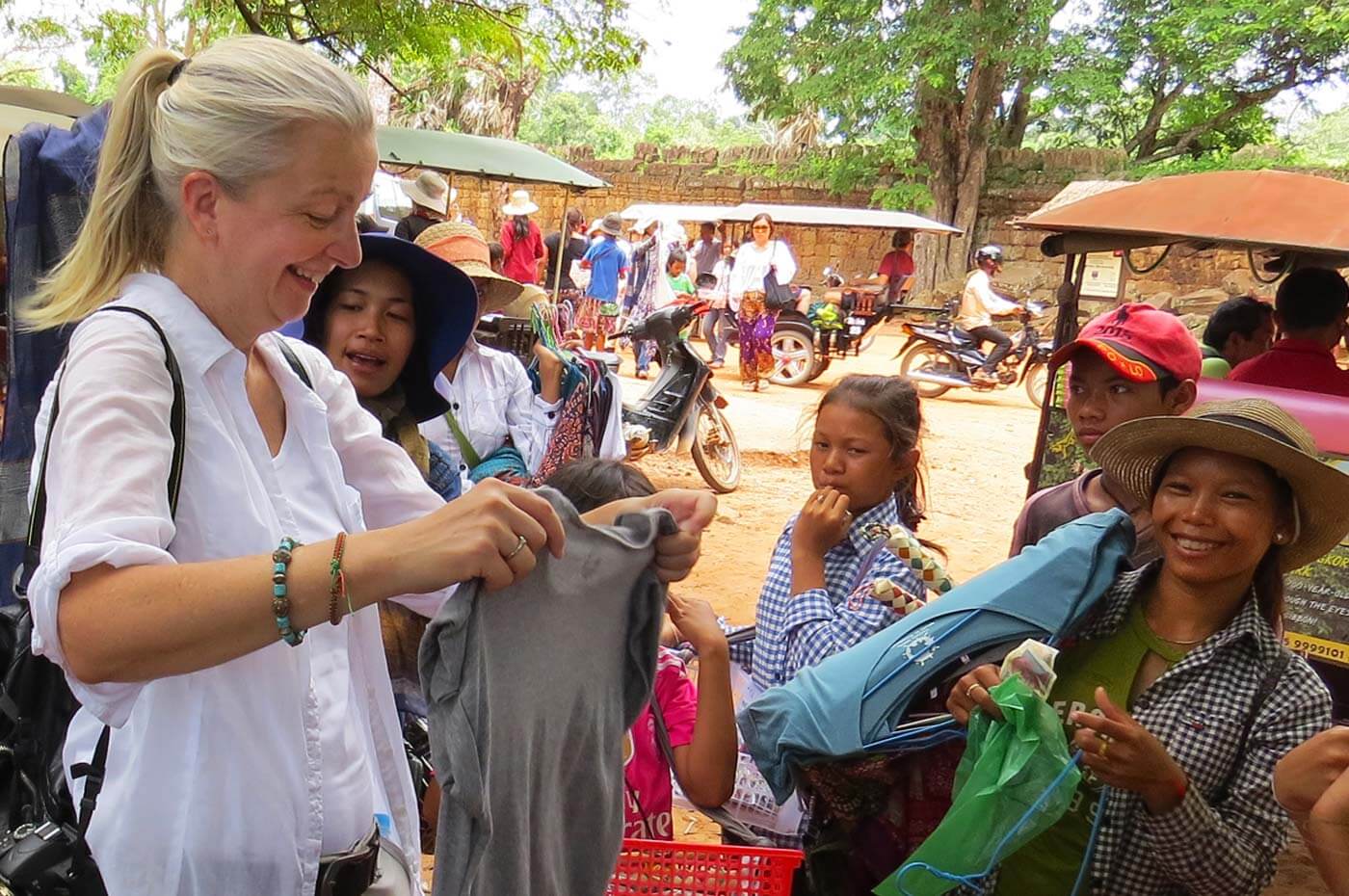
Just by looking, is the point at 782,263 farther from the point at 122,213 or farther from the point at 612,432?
the point at 122,213

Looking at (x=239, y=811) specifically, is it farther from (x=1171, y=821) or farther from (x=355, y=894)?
(x=1171, y=821)

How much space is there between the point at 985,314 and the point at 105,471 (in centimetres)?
1343

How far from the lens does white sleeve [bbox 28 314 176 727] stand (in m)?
1.07

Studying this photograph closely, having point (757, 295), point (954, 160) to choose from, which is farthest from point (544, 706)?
point (954, 160)

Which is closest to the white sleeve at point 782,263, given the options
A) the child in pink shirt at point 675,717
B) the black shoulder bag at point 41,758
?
the child in pink shirt at point 675,717

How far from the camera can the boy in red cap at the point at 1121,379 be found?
291 centimetres

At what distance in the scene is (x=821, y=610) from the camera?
87.0 inches

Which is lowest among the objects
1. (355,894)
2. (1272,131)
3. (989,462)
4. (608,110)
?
(989,462)

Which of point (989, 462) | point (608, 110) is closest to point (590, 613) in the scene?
point (989, 462)

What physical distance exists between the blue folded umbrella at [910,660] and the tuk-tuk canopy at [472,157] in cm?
860

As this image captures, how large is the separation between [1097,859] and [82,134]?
2.28 meters

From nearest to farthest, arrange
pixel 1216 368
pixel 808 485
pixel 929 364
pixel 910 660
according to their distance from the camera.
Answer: pixel 910 660 < pixel 1216 368 < pixel 808 485 < pixel 929 364

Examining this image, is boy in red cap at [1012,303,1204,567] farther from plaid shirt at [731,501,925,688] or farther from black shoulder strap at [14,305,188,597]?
black shoulder strap at [14,305,188,597]

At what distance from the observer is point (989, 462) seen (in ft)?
32.2
